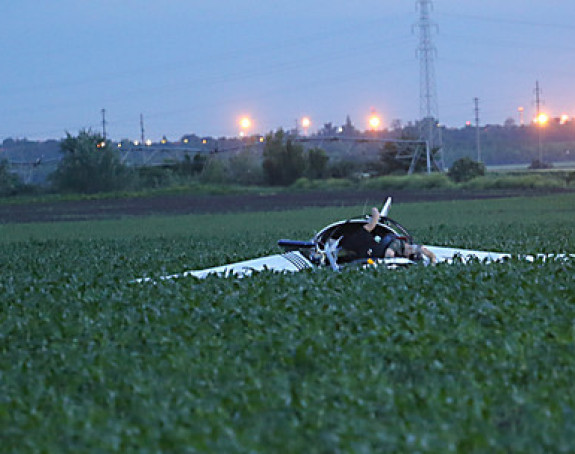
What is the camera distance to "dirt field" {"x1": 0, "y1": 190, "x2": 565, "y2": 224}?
2069 inches

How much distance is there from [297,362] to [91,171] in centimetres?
7751

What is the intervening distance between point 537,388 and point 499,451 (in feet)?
5.19

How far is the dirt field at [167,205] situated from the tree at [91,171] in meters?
13.2

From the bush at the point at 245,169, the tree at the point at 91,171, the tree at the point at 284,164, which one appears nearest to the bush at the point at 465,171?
the tree at the point at 284,164

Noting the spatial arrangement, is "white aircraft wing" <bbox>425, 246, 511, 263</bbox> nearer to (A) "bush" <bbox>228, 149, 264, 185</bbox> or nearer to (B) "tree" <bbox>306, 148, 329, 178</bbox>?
(B) "tree" <bbox>306, 148, 329, 178</bbox>

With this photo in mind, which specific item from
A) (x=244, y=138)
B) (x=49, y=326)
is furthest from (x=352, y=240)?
(x=244, y=138)

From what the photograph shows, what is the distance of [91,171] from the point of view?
83750 mm

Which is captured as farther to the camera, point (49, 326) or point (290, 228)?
point (290, 228)

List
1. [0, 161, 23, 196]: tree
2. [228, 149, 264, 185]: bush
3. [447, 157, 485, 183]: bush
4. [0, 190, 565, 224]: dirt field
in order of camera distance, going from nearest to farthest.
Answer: [0, 190, 565, 224]: dirt field, [447, 157, 485, 183]: bush, [0, 161, 23, 196]: tree, [228, 149, 264, 185]: bush

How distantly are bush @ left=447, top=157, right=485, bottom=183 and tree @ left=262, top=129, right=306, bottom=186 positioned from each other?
19303 mm

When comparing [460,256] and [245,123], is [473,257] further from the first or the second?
[245,123]

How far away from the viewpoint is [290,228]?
119ft

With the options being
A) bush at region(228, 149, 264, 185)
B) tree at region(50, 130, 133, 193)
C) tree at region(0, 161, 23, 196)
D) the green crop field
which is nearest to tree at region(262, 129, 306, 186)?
bush at region(228, 149, 264, 185)

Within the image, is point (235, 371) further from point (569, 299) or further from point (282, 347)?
point (569, 299)
